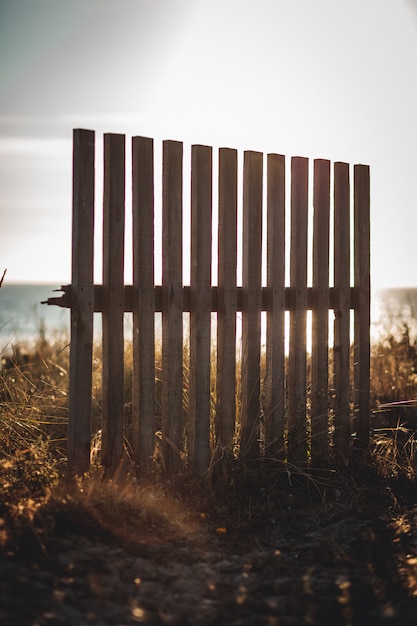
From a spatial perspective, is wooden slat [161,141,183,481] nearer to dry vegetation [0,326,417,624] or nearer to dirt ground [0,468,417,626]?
dry vegetation [0,326,417,624]

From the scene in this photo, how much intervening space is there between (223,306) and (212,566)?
1978 millimetres

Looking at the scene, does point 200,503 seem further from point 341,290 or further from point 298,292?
point 341,290

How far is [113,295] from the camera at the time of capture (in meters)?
4.36

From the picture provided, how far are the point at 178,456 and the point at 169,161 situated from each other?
79.2 inches

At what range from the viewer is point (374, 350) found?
836cm

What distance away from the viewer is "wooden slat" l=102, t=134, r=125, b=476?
4359 mm

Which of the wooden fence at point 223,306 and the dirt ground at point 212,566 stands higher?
the wooden fence at point 223,306

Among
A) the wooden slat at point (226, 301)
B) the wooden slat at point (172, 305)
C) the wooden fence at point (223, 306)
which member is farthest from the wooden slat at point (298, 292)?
the wooden slat at point (172, 305)

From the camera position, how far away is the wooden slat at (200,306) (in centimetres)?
468

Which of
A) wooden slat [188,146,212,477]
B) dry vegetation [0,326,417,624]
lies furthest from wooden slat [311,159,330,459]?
wooden slat [188,146,212,477]

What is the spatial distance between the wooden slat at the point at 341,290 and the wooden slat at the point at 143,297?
1740 millimetres

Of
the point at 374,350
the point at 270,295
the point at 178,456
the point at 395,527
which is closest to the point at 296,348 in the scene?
the point at 270,295

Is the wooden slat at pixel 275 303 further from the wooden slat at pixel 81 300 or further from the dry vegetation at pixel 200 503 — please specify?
the wooden slat at pixel 81 300

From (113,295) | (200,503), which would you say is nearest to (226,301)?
(113,295)
